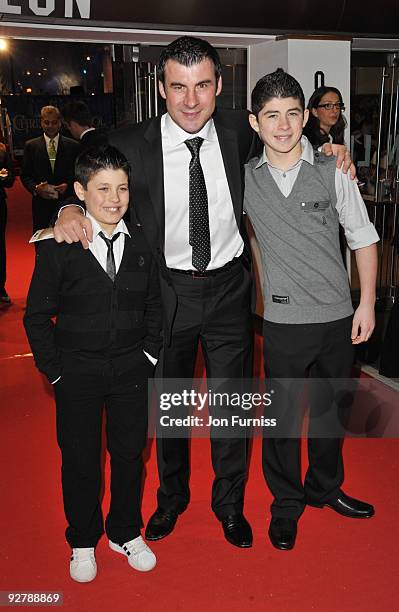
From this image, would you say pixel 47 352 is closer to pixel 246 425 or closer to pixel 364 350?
pixel 246 425

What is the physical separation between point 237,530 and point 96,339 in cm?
95

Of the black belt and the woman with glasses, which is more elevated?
the woman with glasses

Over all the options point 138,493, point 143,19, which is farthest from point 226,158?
point 143,19

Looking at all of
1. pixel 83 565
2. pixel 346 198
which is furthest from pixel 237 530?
pixel 346 198

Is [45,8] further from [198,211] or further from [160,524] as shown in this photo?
[160,524]

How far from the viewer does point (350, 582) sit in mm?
2398

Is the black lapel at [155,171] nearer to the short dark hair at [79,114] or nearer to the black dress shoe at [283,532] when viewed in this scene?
the black dress shoe at [283,532]

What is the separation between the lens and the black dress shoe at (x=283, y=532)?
2.60 metres

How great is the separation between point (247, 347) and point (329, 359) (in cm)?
31

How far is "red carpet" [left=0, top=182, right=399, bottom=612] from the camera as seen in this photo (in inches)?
91.8

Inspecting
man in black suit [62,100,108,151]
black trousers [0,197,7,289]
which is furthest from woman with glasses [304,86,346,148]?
black trousers [0,197,7,289]

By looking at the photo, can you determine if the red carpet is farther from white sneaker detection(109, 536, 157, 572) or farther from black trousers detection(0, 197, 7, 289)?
black trousers detection(0, 197, 7, 289)

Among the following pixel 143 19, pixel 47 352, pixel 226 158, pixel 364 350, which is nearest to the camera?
pixel 47 352

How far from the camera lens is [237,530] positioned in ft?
8.74
